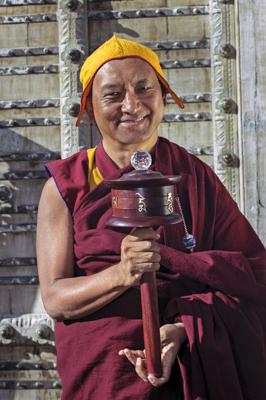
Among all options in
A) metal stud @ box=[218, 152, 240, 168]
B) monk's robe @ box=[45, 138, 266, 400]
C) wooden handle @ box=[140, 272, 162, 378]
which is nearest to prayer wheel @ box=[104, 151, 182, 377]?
wooden handle @ box=[140, 272, 162, 378]

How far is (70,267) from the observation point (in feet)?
6.63

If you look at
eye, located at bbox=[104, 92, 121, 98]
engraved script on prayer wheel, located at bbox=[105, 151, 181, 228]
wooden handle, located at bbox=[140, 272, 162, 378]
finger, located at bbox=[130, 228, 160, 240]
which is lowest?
wooden handle, located at bbox=[140, 272, 162, 378]

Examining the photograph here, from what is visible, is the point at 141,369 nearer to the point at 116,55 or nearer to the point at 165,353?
the point at 165,353

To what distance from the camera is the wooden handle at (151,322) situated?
1.83 meters

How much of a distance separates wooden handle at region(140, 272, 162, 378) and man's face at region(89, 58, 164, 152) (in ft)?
1.31

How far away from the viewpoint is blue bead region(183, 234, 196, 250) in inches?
78.0

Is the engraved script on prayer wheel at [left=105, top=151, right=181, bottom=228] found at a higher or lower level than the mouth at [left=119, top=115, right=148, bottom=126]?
lower

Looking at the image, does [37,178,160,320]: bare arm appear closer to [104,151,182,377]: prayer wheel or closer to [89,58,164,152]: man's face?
[104,151,182,377]: prayer wheel

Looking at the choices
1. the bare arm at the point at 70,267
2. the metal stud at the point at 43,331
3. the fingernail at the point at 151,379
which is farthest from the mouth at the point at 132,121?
the metal stud at the point at 43,331

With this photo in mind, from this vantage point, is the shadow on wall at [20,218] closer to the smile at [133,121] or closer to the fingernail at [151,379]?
the smile at [133,121]

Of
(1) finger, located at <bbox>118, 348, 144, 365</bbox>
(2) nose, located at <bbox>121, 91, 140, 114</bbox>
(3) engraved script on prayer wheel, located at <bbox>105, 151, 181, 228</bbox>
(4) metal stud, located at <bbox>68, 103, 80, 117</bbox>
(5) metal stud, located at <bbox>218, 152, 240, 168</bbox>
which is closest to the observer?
(3) engraved script on prayer wheel, located at <bbox>105, 151, 181, 228</bbox>

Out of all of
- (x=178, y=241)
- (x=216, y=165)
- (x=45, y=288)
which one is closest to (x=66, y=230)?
(x=45, y=288)

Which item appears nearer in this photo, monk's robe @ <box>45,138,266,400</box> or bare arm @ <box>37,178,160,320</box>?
bare arm @ <box>37,178,160,320</box>

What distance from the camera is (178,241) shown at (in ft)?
6.54
